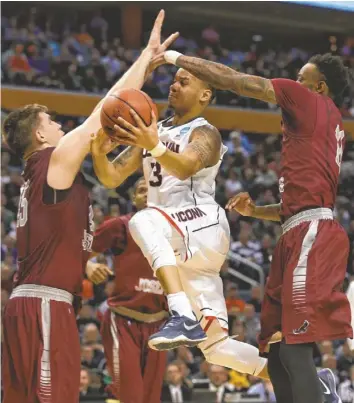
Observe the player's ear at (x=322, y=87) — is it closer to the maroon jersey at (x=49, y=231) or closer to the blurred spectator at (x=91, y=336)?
the maroon jersey at (x=49, y=231)

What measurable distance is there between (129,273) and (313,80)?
9.18 ft

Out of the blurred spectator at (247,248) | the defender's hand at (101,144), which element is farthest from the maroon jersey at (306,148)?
the blurred spectator at (247,248)

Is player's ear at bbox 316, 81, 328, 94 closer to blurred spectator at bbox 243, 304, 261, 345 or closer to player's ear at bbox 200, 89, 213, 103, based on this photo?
player's ear at bbox 200, 89, 213, 103

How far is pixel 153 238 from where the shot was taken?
18.4ft

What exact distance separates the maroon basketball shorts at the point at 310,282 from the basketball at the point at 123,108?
3.55ft

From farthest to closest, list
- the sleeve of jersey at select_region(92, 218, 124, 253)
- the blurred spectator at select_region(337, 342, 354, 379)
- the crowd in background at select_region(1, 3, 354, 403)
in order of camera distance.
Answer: the blurred spectator at select_region(337, 342, 354, 379)
the crowd in background at select_region(1, 3, 354, 403)
the sleeve of jersey at select_region(92, 218, 124, 253)

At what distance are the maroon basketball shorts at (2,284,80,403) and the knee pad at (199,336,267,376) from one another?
3.36 feet

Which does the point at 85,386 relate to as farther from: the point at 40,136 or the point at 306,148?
the point at 306,148

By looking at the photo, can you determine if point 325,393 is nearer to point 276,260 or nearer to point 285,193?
point 276,260

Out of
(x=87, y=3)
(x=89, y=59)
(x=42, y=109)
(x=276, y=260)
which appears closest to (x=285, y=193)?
(x=276, y=260)

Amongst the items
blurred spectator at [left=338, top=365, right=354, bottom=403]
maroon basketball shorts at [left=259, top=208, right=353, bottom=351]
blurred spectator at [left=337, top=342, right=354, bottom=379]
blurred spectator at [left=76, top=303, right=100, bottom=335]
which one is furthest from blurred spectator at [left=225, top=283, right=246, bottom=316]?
maroon basketball shorts at [left=259, top=208, right=353, bottom=351]

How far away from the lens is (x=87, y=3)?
842 inches

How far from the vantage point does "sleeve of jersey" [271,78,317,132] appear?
16.9ft

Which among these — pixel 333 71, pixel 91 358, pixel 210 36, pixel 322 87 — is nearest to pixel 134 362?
pixel 322 87
